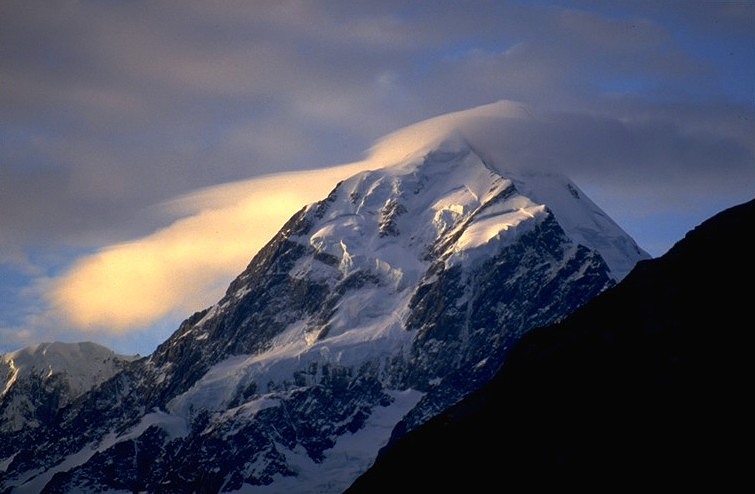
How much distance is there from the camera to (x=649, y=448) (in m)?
148

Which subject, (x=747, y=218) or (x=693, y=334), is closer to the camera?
(x=693, y=334)

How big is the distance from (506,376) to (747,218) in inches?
1132

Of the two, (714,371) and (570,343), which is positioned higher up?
(570,343)

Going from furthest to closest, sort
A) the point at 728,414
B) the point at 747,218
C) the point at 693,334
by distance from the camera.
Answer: the point at 747,218 → the point at 693,334 → the point at 728,414

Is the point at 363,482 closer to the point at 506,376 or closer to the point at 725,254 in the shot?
the point at 506,376

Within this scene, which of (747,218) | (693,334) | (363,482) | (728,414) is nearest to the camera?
(728,414)

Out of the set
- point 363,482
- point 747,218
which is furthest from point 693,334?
point 363,482

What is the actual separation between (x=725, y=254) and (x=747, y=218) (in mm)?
5655

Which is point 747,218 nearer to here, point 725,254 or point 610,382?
point 725,254

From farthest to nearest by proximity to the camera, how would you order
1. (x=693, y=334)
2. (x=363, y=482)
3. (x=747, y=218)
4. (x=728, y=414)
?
(x=363, y=482) → (x=747, y=218) → (x=693, y=334) → (x=728, y=414)

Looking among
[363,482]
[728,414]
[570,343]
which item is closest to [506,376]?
[570,343]

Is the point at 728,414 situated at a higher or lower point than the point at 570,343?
lower

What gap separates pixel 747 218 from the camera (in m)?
166

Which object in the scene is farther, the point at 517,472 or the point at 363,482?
the point at 363,482
